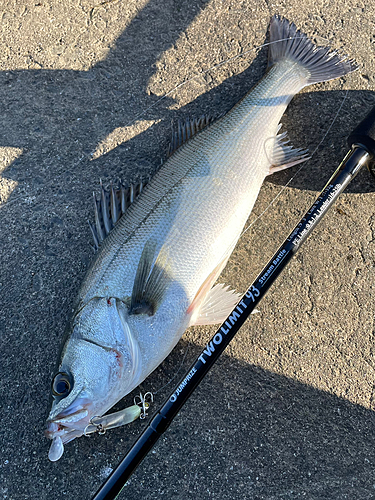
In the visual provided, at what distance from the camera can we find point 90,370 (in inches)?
77.1

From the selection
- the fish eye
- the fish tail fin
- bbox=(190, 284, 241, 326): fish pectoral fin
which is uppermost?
the fish tail fin

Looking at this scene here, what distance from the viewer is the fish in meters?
1.98

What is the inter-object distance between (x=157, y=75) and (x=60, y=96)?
0.73 m

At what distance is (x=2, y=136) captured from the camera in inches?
113

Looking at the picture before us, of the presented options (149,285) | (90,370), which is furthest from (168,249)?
(90,370)

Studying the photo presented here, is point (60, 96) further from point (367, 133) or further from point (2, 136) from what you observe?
point (367, 133)

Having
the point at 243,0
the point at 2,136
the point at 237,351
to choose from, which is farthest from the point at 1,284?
the point at 243,0

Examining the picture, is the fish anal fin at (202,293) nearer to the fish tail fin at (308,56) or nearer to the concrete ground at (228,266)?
the concrete ground at (228,266)

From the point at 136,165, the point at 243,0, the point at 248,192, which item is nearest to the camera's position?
the point at 248,192

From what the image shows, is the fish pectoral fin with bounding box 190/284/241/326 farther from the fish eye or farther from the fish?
the fish eye

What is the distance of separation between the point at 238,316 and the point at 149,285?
502 mm

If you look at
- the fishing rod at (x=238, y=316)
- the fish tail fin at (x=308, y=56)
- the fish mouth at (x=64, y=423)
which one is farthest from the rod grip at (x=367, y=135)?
the fish mouth at (x=64, y=423)

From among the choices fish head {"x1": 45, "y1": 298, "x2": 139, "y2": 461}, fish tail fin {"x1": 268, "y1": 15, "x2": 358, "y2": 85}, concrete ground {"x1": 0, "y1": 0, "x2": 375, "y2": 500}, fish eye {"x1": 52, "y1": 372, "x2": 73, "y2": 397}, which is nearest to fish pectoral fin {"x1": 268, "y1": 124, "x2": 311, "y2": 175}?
concrete ground {"x1": 0, "y1": 0, "x2": 375, "y2": 500}

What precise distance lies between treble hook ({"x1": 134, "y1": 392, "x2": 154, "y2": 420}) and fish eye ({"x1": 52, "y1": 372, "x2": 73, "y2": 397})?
1.52 feet
